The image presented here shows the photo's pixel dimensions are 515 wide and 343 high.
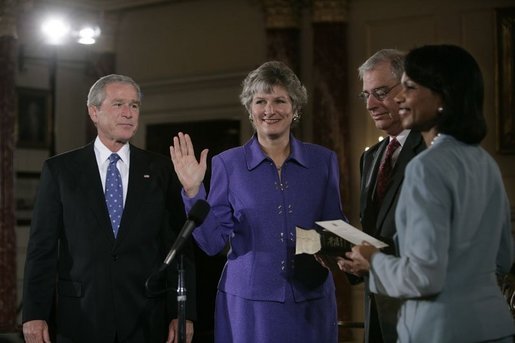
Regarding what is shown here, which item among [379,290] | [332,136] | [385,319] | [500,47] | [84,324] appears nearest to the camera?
[379,290]

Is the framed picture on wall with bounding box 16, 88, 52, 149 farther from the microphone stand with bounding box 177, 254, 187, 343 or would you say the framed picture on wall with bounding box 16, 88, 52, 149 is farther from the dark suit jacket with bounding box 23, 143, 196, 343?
the microphone stand with bounding box 177, 254, 187, 343

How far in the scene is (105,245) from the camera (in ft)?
10.6

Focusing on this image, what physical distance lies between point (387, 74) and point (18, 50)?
6529 mm

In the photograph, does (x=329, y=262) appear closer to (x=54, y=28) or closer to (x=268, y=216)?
(x=268, y=216)

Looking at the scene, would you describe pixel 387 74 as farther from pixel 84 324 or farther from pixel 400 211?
pixel 84 324

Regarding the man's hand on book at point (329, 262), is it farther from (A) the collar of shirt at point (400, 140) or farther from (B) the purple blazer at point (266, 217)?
(A) the collar of shirt at point (400, 140)

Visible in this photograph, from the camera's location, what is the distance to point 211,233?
2988 mm

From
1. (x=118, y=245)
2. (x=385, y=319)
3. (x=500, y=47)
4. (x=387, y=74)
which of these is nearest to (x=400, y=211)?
(x=385, y=319)

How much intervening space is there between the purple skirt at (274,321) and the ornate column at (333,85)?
14.7 feet

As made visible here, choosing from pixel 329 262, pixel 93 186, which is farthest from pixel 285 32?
pixel 329 262

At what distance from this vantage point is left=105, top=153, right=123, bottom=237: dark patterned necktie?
328 cm

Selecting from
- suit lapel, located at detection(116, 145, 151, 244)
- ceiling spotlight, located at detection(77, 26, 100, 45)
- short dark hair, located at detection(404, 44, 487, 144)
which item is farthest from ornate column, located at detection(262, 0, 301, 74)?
short dark hair, located at detection(404, 44, 487, 144)

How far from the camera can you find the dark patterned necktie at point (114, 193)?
3.28 meters

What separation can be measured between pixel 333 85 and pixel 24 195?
3.76m
